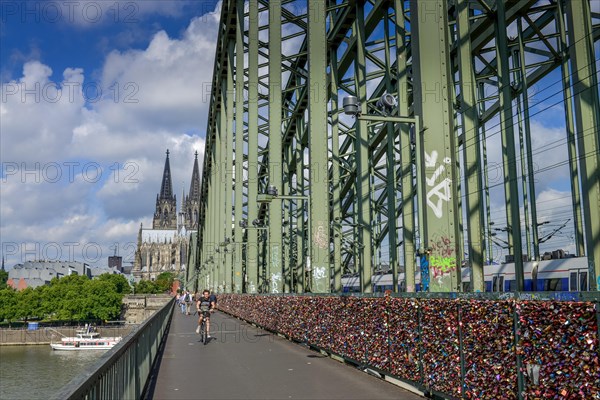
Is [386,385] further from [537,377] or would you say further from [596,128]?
[596,128]

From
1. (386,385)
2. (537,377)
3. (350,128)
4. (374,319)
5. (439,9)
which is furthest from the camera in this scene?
(350,128)

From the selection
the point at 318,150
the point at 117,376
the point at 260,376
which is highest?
the point at 318,150

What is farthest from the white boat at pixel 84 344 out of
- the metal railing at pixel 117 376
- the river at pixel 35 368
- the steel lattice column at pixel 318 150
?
the metal railing at pixel 117 376

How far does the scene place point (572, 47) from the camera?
13.0 metres

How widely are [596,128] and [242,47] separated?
26884 millimetres

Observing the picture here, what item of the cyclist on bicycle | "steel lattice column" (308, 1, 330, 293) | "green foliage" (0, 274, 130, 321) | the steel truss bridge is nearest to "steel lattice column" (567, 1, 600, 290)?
the steel truss bridge

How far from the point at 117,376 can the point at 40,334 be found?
110452 millimetres

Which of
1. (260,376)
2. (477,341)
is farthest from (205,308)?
(477,341)

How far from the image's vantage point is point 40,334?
346 ft

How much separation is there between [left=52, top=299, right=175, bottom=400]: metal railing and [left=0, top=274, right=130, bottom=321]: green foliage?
383 feet

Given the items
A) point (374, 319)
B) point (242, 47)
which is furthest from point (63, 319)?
point (374, 319)

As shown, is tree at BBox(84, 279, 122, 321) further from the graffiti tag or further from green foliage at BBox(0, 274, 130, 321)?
the graffiti tag

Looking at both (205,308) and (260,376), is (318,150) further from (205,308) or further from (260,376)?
(260,376)

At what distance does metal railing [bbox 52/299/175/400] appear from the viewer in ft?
13.4
